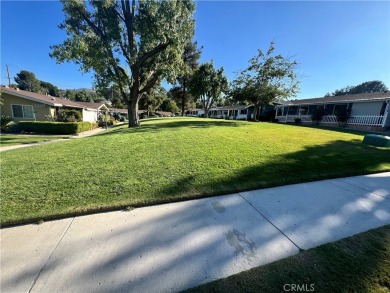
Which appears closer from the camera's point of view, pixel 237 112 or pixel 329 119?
pixel 329 119

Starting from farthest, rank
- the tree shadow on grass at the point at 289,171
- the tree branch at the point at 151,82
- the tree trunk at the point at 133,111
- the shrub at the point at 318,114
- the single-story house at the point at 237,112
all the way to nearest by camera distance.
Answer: the single-story house at the point at 237,112 → the shrub at the point at 318,114 → the tree branch at the point at 151,82 → the tree trunk at the point at 133,111 → the tree shadow on grass at the point at 289,171

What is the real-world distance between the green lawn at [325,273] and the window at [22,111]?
78.3ft

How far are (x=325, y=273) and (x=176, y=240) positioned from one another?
5.27 ft

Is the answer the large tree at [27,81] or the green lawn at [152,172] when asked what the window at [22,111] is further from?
the large tree at [27,81]

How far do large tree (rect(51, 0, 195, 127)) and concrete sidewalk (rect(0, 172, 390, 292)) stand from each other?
41.4ft

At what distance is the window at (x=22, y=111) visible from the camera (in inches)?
699

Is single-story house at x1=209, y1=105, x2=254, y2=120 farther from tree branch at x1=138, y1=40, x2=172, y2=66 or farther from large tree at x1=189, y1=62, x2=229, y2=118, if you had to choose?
tree branch at x1=138, y1=40, x2=172, y2=66

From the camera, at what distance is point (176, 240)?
229 centimetres

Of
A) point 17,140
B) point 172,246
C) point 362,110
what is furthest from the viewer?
point 362,110

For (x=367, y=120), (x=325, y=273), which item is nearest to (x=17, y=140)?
(x=325, y=273)

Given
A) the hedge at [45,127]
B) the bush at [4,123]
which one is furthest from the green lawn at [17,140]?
the bush at [4,123]

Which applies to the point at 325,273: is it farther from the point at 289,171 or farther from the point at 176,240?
the point at 289,171

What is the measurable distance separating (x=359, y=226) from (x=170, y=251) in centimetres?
261

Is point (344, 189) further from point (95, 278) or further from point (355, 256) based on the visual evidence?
point (95, 278)
